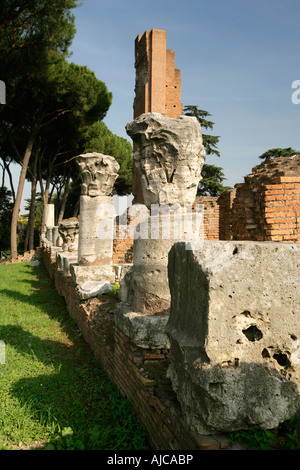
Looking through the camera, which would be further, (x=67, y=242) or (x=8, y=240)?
(x=8, y=240)

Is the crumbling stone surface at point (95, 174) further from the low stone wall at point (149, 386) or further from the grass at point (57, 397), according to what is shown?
the low stone wall at point (149, 386)

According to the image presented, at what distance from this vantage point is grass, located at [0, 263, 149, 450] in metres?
2.63

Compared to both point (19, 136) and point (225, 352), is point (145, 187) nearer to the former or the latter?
point (225, 352)

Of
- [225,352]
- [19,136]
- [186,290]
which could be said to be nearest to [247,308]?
[225,352]

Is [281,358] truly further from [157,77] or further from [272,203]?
[157,77]

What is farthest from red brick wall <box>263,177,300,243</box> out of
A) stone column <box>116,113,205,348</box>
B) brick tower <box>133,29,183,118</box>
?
brick tower <box>133,29,183,118</box>

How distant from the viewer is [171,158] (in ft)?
10.7

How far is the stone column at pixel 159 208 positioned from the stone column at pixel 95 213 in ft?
11.6

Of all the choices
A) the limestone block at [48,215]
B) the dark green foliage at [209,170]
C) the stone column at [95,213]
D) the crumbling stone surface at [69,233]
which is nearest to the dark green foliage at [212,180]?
the dark green foliage at [209,170]

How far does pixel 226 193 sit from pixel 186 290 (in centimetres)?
742

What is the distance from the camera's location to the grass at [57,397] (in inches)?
104

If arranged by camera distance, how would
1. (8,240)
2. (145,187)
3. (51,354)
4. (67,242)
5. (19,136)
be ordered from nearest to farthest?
(145,187)
(51,354)
(67,242)
(19,136)
(8,240)

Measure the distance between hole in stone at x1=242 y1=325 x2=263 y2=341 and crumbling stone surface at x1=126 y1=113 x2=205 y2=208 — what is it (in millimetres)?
1615

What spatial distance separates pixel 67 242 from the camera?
1144 cm
